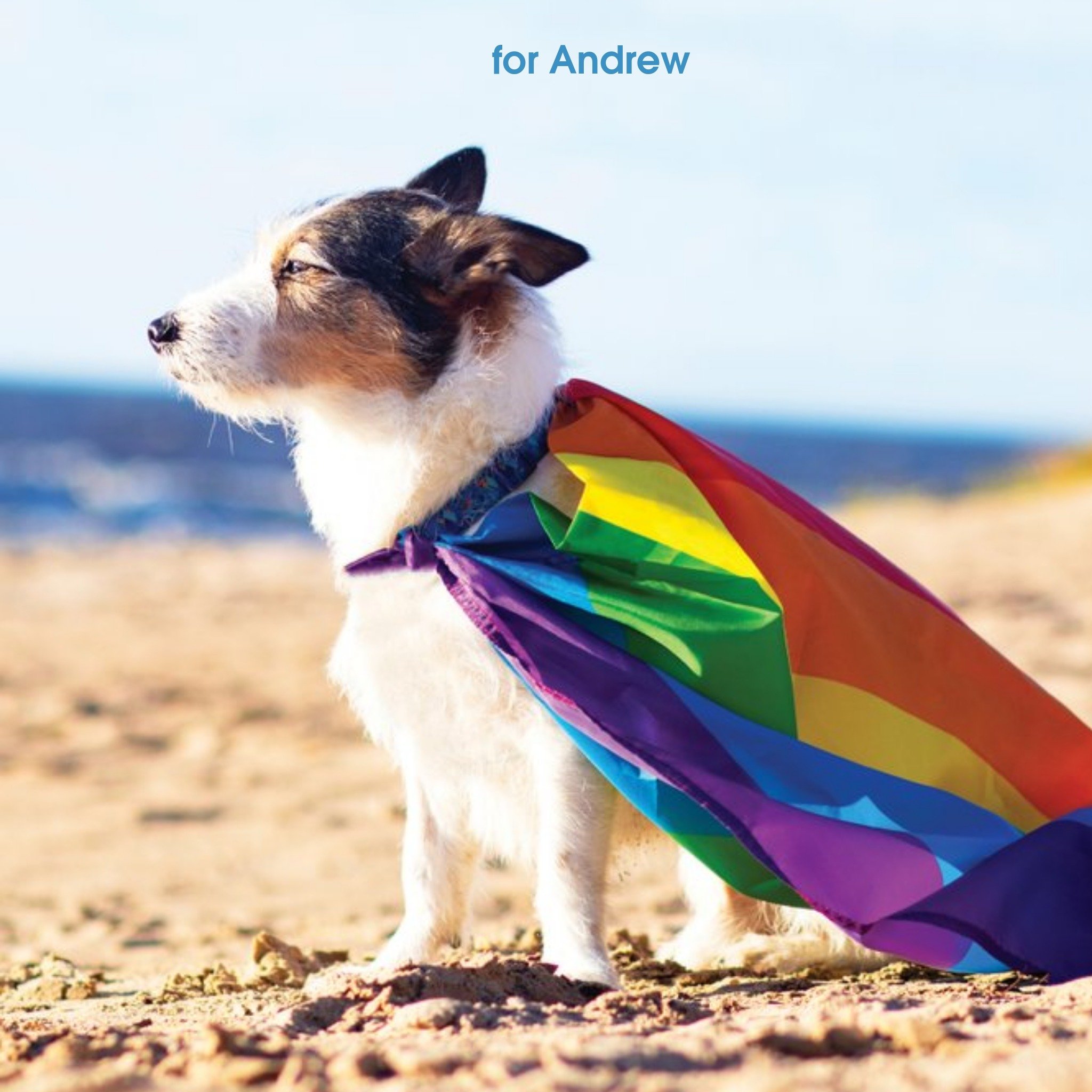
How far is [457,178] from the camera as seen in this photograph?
4.62 meters

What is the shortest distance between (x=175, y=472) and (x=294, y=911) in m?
29.0

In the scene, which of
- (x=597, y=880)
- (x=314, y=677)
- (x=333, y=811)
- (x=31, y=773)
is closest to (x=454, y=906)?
(x=597, y=880)

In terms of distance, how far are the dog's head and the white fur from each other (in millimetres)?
11

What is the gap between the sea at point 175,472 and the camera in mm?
24266

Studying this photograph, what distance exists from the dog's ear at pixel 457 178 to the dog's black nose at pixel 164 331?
89 cm

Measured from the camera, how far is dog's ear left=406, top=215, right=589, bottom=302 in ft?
12.4

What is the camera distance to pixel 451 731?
3.91 meters

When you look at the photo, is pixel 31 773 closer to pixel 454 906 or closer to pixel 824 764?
pixel 454 906

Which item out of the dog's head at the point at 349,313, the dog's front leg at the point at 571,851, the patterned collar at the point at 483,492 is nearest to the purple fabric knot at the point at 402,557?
the patterned collar at the point at 483,492

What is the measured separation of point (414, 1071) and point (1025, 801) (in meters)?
2.00

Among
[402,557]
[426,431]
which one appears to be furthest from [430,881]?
[426,431]

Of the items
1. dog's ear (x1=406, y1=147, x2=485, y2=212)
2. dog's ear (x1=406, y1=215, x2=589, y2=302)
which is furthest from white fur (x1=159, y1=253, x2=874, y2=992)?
dog's ear (x1=406, y1=147, x2=485, y2=212)

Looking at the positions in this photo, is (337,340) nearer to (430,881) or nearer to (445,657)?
(445,657)

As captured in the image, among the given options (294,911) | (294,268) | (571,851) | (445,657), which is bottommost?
(294,911)
